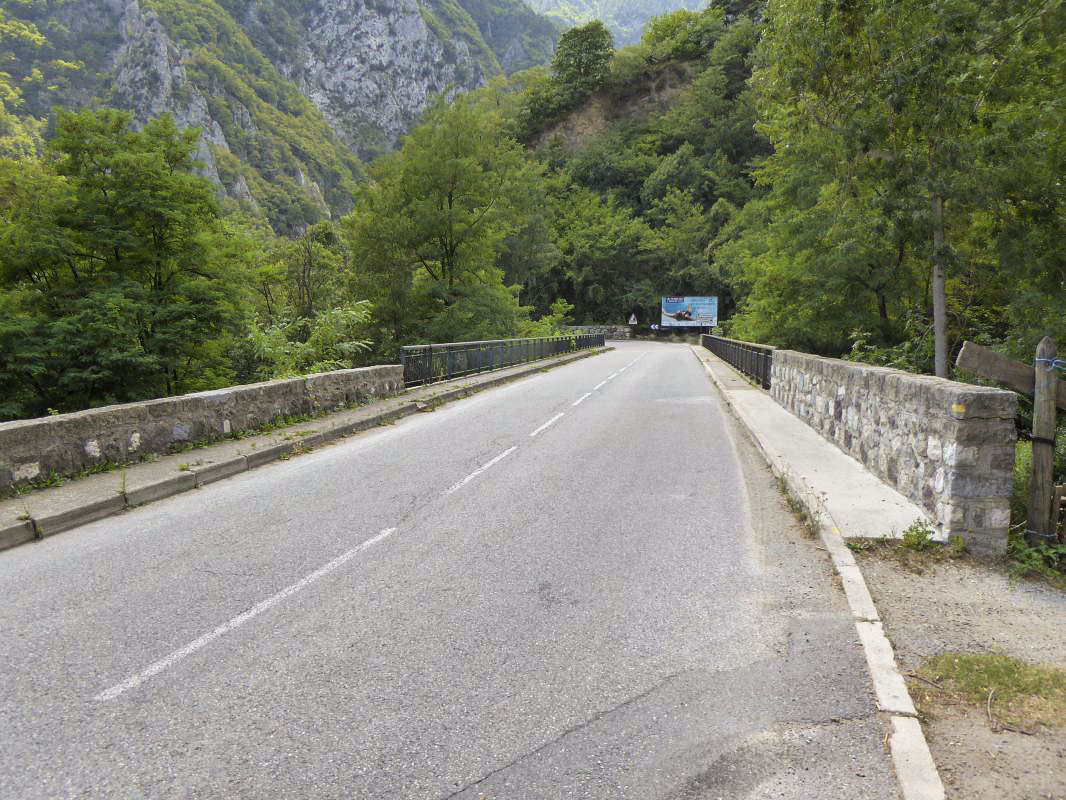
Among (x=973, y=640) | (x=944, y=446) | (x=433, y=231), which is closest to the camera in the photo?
(x=973, y=640)

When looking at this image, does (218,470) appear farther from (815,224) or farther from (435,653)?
(815,224)

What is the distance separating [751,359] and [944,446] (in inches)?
665

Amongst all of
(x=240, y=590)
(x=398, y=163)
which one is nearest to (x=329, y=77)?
(x=398, y=163)

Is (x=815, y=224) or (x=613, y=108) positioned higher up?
A: (x=613, y=108)

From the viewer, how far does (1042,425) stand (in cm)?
535

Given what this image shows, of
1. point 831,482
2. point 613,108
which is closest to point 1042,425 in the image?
point 831,482

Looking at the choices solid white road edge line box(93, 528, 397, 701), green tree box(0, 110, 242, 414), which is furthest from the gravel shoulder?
green tree box(0, 110, 242, 414)

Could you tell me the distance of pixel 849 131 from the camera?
44.6ft

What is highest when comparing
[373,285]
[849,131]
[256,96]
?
[256,96]

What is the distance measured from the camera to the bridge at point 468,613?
2.83 meters

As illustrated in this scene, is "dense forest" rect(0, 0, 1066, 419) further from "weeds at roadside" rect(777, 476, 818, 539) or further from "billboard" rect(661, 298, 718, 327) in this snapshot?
"billboard" rect(661, 298, 718, 327)

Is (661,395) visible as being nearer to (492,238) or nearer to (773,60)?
(773,60)

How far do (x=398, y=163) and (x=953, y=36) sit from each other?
88.1 feet

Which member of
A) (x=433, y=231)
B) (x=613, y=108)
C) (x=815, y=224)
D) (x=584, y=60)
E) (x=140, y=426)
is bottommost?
(x=140, y=426)
